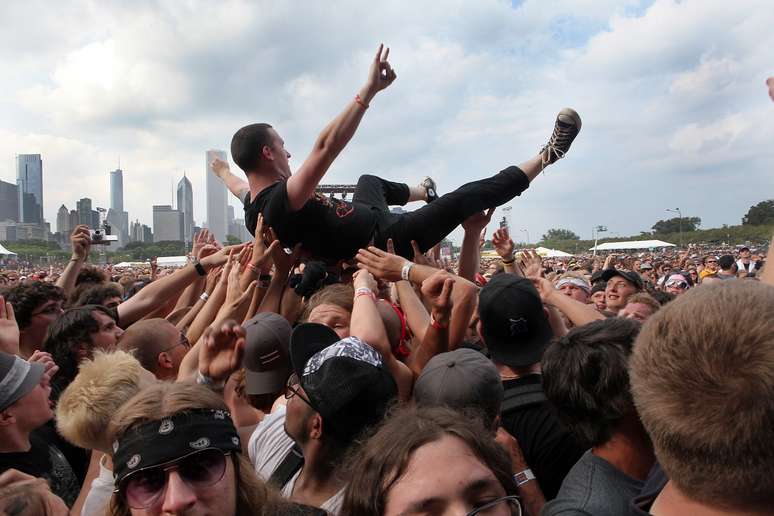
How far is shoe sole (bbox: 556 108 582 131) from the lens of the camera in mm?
4172

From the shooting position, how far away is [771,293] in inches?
45.4

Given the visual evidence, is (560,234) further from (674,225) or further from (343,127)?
(343,127)

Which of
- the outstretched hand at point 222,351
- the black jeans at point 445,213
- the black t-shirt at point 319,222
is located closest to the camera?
the outstretched hand at point 222,351

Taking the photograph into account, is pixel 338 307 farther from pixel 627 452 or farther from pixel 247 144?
pixel 627 452

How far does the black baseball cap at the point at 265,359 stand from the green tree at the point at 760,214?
87.4 metres

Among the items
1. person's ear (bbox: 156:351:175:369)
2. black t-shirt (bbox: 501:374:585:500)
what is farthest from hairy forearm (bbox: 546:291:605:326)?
person's ear (bbox: 156:351:175:369)

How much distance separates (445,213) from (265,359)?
194cm

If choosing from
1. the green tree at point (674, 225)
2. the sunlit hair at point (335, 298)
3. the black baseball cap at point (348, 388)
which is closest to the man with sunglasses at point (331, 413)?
the black baseball cap at point (348, 388)

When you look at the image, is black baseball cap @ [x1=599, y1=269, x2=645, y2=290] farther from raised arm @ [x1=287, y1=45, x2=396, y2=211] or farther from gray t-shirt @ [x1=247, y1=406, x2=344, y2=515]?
gray t-shirt @ [x1=247, y1=406, x2=344, y2=515]

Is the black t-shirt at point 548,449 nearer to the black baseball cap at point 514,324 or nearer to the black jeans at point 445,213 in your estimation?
the black baseball cap at point 514,324

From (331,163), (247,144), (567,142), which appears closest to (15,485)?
(331,163)

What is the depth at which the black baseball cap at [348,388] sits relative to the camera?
6.12 ft

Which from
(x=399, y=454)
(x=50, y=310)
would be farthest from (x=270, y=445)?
(x=50, y=310)

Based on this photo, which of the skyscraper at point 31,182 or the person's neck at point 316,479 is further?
the skyscraper at point 31,182
